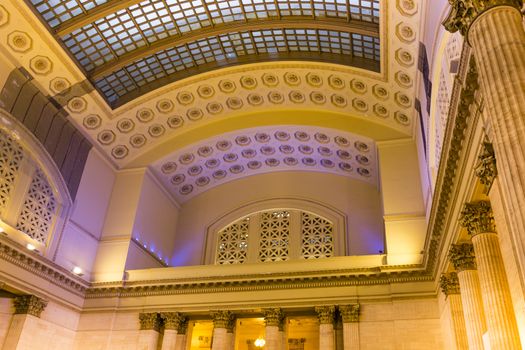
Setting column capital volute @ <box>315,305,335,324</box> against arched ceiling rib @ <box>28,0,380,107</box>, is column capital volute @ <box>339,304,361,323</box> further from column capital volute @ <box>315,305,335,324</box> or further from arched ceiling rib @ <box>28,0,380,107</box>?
arched ceiling rib @ <box>28,0,380,107</box>

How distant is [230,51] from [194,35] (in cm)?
200

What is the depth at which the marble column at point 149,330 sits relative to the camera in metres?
17.5

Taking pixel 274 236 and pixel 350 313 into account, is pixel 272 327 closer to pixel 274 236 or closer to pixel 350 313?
pixel 350 313

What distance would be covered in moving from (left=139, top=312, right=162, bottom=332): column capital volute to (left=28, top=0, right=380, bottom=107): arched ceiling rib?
28.7 ft

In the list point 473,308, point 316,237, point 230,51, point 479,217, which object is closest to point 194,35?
point 230,51

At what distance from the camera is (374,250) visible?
20219 mm

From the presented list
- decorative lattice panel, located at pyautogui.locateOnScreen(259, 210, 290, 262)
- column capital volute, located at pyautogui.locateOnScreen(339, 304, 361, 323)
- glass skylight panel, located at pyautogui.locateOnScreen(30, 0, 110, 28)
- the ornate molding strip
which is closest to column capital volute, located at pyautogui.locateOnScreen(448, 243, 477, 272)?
column capital volute, located at pyautogui.locateOnScreen(339, 304, 361, 323)

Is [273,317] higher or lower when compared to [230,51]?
lower

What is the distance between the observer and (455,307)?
13.2 metres

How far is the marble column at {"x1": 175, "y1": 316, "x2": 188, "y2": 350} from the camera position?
17.8 metres

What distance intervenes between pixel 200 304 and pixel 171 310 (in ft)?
3.80

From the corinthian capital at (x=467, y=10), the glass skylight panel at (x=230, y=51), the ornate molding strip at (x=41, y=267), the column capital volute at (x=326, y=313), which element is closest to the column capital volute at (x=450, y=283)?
the column capital volute at (x=326, y=313)

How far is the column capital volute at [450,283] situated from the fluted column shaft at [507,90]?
7.57 m

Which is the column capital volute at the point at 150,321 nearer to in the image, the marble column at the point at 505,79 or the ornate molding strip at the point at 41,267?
the ornate molding strip at the point at 41,267
